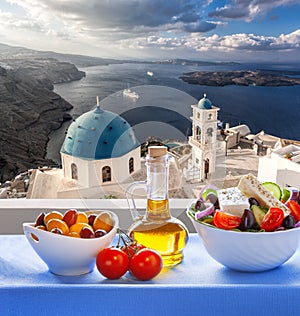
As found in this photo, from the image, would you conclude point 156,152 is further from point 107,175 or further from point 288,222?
point 107,175

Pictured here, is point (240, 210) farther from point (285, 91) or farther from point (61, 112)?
point (61, 112)

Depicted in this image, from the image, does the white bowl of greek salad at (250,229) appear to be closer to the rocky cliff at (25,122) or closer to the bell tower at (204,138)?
the bell tower at (204,138)

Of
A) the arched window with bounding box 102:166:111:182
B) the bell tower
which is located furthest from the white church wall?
the arched window with bounding box 102:166:111:182

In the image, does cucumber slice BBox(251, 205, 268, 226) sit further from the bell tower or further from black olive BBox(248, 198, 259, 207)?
the bell tower

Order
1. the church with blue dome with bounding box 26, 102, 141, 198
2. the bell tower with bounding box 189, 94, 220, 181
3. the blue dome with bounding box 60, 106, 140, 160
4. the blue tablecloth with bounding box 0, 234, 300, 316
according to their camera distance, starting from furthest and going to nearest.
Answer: the blue dome with bounding box 60, 106, 140, 160, the church with blue dome with bounding box 26, 102, 141, 198, the bell tower with bounding box 189, 94, 220, 181, the blue tablecloth with bounding box 0, 234, 300, 316

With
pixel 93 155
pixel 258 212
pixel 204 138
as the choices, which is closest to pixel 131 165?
pixel 93 155

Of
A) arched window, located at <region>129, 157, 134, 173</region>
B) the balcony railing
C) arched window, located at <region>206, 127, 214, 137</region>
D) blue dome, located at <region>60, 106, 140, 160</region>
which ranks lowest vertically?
arched window, located at <region>129, 157, 134, 173</region>
